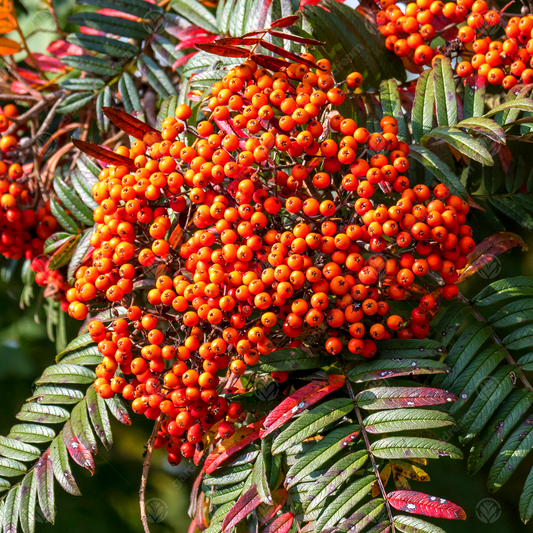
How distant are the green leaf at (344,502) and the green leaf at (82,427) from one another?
0.56 metres

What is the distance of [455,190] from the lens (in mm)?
1012

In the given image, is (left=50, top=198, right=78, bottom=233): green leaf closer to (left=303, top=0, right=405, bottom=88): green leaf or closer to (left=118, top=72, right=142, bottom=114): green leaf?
(left=118, top=72, right=142, bottom=114): green leaf

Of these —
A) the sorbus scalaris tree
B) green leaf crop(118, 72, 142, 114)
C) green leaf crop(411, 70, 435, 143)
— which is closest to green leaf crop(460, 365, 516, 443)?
the sorbus scalaris tree

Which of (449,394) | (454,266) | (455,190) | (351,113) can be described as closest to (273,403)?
(449,394)

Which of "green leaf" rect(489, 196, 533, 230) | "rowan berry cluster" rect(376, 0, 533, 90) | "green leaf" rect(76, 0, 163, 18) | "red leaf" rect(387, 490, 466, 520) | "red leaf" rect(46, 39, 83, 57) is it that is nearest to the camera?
"red leaf" rect(387, 490, 466, 520)

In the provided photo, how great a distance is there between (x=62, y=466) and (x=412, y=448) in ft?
2.60

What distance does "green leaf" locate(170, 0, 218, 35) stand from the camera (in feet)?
4.94

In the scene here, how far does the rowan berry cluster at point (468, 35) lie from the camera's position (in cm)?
118

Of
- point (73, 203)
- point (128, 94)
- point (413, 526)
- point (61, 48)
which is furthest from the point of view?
point (61, 48)

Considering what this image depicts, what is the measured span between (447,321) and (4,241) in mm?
1414

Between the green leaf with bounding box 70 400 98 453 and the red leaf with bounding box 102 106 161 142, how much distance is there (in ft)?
2.20

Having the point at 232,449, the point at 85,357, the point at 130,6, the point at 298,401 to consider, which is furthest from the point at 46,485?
the point at 130,6

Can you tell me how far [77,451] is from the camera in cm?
115

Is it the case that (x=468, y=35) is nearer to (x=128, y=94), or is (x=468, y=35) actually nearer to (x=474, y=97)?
(x=474, y=97)
